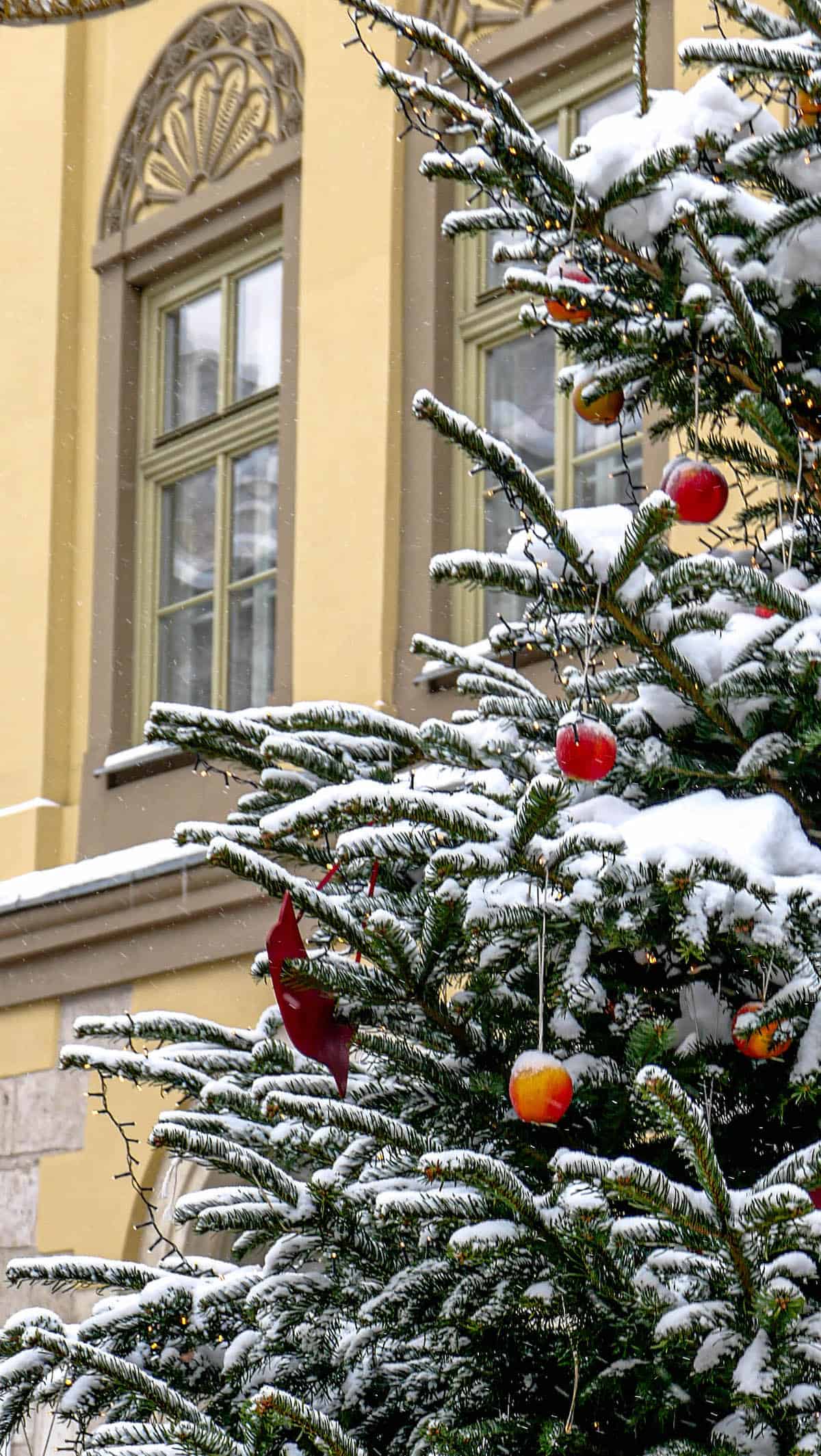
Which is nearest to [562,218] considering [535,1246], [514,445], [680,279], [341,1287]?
[680,279]

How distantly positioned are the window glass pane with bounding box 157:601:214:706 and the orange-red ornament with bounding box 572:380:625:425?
4769mm

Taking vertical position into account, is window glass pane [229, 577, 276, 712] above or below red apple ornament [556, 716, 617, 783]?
above

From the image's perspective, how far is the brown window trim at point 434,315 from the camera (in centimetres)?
632

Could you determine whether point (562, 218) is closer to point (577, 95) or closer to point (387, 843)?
point (387, 843)

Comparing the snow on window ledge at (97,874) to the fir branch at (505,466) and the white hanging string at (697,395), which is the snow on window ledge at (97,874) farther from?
the fir branch at (505,466)

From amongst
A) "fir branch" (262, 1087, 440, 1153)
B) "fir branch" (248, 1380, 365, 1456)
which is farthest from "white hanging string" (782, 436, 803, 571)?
"fir branch" (248, 1380, 365, 1456)

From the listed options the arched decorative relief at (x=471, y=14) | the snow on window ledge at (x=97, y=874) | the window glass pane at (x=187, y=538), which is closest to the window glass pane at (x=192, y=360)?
the window glass pane at (x=187, y=538)

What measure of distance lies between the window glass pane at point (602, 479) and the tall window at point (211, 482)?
5.00 ft

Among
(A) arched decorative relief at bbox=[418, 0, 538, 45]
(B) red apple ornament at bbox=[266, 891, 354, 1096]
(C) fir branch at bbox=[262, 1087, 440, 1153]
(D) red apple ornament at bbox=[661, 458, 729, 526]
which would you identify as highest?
(A) arched decorative relief at bbox=[418, 0, 538, 45]

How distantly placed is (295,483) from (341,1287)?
15.4 ft

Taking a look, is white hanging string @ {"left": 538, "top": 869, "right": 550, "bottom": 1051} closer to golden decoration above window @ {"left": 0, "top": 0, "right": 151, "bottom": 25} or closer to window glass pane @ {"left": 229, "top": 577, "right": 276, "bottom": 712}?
golden decoration above window @ {"left": 0, "top": 0, "right": 151, "bottom": 25}

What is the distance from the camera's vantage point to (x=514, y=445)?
6602mm

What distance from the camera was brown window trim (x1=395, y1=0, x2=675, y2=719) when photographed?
20.7 feet

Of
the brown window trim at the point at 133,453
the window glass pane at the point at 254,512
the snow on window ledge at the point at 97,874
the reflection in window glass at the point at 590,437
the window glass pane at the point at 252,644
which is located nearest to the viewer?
the reflection in window glass at the point at 590,437
